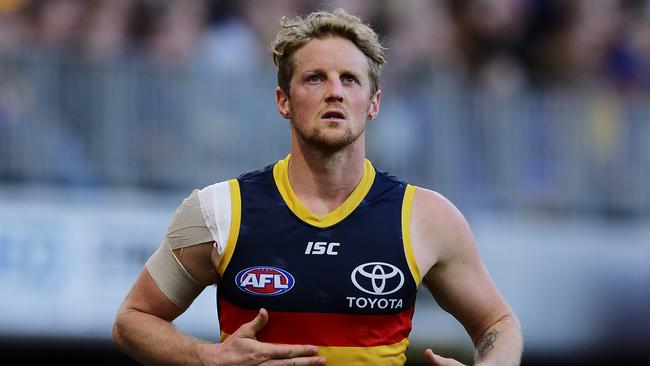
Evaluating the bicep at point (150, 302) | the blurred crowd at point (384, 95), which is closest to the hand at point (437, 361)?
the bicep at point (150, 302)

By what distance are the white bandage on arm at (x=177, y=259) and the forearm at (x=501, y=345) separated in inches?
51.1

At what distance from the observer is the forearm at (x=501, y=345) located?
6219 mm

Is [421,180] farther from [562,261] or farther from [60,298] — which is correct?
[60,298]

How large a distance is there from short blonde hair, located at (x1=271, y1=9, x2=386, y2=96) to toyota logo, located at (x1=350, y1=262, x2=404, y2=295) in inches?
31.2

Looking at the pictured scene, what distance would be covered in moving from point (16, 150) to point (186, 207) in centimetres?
585

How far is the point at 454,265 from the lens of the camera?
20.7ft

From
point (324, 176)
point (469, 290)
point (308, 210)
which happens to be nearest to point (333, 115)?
point (324, 176)

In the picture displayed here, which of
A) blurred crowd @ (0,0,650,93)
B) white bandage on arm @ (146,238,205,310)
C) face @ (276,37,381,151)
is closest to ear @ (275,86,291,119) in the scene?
face @ (276,37,381,151)

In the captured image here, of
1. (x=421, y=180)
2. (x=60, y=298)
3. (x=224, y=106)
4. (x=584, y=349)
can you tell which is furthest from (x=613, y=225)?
(x=60, y=298)

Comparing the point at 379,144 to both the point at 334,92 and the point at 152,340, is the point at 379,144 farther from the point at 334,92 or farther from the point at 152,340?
the point at 152,340

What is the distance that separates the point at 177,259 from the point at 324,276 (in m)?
0.68

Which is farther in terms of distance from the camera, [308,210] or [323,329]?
[308,210]

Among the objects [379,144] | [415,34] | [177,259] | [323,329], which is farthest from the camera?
[415,34]

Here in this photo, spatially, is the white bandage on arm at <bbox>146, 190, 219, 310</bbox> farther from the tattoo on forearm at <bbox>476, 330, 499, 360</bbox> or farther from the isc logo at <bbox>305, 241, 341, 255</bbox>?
the tattoo on forearm at <bbox>476, 330, 499, 360</bbox>
